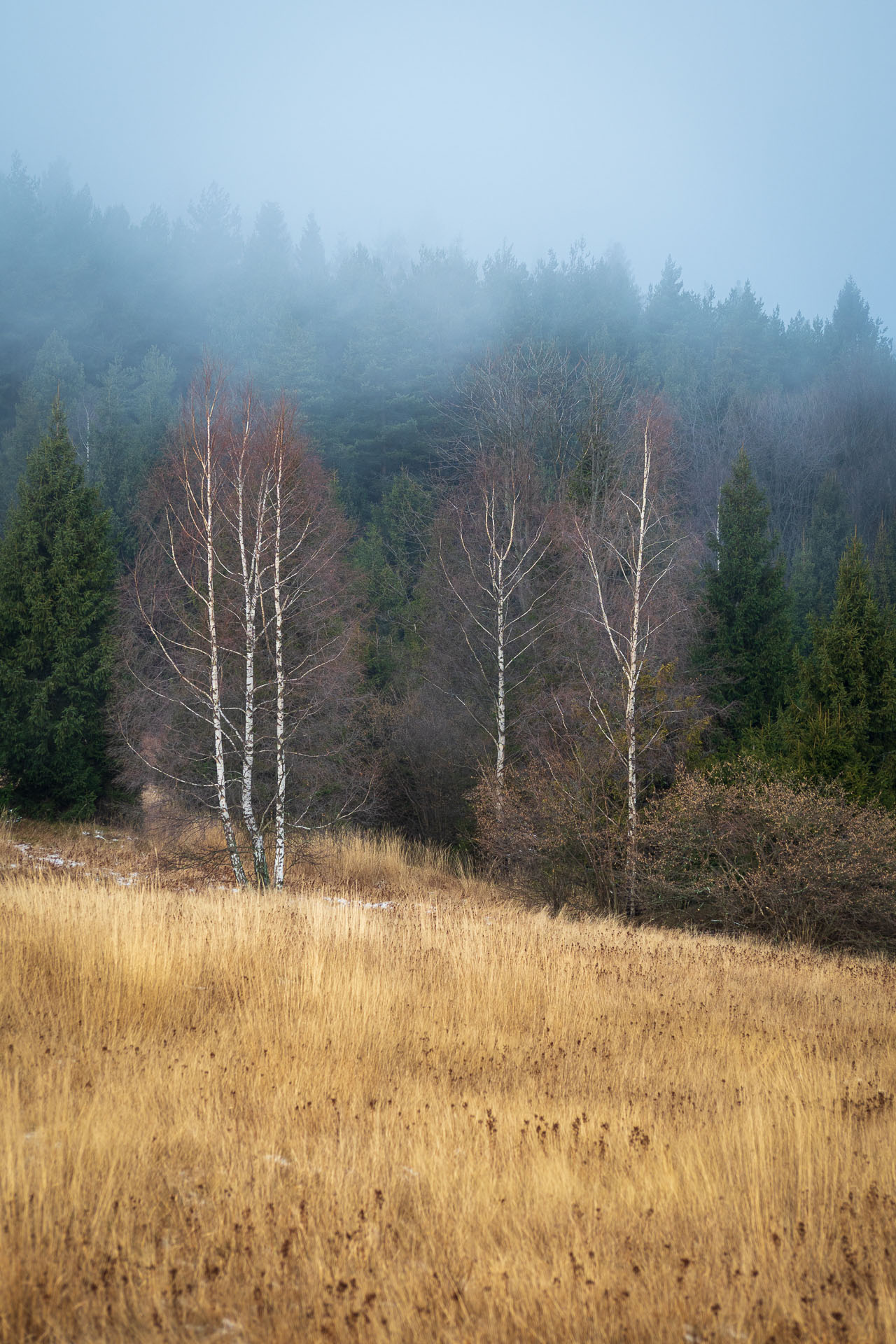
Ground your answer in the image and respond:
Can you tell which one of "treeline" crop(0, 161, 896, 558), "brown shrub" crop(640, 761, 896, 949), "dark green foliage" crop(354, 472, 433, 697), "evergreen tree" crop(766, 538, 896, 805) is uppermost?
"treeline" crop(0, 161, 896, 558)

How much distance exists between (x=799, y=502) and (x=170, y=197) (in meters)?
63.0

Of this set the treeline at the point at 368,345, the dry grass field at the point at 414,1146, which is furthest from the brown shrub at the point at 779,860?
the treeline at the point at 368,345

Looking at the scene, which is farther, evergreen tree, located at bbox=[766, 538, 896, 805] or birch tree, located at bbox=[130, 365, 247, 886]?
evergreen tree, located at bbox=[766, 538, 896, 805]

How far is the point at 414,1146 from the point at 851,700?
13.5 m

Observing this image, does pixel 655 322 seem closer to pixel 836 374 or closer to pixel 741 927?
pixel 836 374

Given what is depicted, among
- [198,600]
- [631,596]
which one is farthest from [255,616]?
[631,596]

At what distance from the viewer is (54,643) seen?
68.2 feet

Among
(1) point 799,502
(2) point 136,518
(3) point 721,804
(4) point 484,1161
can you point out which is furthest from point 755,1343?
(1) point 799,502

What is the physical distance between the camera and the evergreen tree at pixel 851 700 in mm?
14094

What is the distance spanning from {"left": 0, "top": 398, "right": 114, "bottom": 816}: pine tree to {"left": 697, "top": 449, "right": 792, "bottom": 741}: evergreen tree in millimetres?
16009

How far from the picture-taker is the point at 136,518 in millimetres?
31328

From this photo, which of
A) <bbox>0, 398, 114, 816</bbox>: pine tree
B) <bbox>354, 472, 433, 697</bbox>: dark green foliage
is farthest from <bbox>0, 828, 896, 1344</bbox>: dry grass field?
<bbox>354, 472, 433, 697</bbox>: dark green foliage

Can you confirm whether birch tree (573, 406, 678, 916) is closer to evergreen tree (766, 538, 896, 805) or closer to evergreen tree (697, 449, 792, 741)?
evergreen tree (766, 538, 896, 805)

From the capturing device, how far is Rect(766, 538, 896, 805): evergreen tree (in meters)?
14.1
